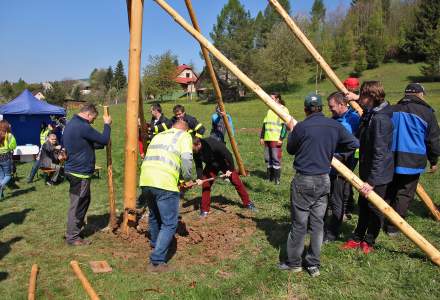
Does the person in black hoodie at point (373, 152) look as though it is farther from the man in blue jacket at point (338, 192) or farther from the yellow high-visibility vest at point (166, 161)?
the yellow high-visibility vest at point (166, 161)

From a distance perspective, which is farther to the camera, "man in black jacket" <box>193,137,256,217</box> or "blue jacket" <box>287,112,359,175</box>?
"man in black jacket" <box>193,137,256,217</box>

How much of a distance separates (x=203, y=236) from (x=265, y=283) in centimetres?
191

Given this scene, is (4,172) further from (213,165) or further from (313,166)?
(313,166)

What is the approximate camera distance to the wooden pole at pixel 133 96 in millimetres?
6309

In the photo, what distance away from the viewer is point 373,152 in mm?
4898

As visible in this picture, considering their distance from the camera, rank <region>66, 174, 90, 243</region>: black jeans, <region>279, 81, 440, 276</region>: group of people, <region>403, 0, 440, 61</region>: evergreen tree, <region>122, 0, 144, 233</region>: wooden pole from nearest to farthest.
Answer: <region>279, 81, 440, 276</region>: group of people < <region>66, 174, 90, 243</region>: black jeans < <region>122, 0, 144, 233</region>: wooden pole < <region>403, 0, 440, 61</region>: evergreen tree

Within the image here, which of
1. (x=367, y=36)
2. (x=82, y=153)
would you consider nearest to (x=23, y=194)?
(x=82, y=153)

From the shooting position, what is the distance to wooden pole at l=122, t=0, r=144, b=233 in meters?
6.31

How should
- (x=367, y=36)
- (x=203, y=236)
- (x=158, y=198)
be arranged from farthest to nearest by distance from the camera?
(x=367, y=36) < (x=203, y=236) < (x=158, y=198)

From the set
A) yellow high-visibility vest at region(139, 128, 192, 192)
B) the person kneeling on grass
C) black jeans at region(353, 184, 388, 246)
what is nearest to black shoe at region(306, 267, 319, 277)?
black jeans at region(353, 184, 388, 246)

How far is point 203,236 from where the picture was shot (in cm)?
640

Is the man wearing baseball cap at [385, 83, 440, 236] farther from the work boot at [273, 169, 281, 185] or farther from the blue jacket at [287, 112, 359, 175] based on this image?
the work boot at [273, 169, 281, 185]

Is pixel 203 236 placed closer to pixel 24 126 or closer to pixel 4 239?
pixel 4 239

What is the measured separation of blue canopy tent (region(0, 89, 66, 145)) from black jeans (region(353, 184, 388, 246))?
1578 cm
